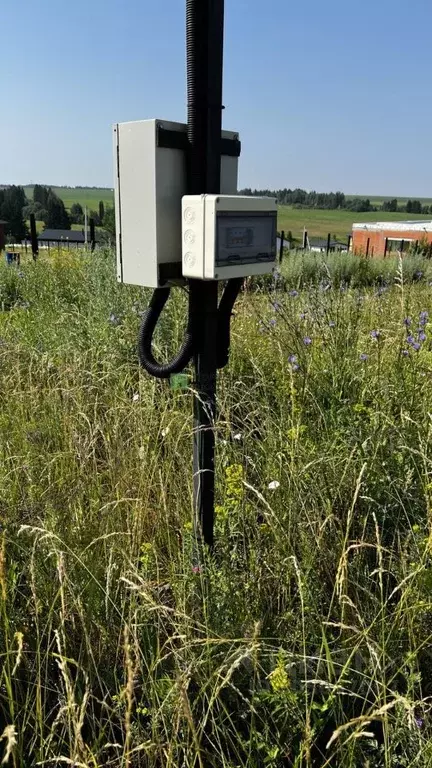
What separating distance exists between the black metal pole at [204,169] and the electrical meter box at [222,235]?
0.33 feet

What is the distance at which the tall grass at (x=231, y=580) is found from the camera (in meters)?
1.16

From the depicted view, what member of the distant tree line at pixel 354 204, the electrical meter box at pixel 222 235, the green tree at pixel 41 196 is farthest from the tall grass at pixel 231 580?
the distant tree line at pixel 354 204

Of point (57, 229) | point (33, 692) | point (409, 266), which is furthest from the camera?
point (57, 229)

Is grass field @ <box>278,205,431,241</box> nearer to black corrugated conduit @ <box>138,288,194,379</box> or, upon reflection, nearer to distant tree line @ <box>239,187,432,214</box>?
distant tree line @ <box>239,187,432,214</box>

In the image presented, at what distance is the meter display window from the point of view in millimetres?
1501

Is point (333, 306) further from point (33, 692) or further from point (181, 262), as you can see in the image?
point (33, 692)

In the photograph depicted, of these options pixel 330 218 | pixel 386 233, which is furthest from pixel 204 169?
pixel 330 218

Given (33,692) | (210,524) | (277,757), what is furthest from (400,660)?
(33,692)

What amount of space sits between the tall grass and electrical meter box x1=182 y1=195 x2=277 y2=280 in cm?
40

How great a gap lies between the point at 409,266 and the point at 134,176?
1085 cm

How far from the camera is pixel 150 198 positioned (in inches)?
60.7

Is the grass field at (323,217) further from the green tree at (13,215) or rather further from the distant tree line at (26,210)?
the green tree at (13,215)

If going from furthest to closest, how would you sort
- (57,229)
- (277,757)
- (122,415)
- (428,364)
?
(57,229), (428,364), (122,415), (277,757)

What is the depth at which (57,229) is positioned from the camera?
54031 millimetres
